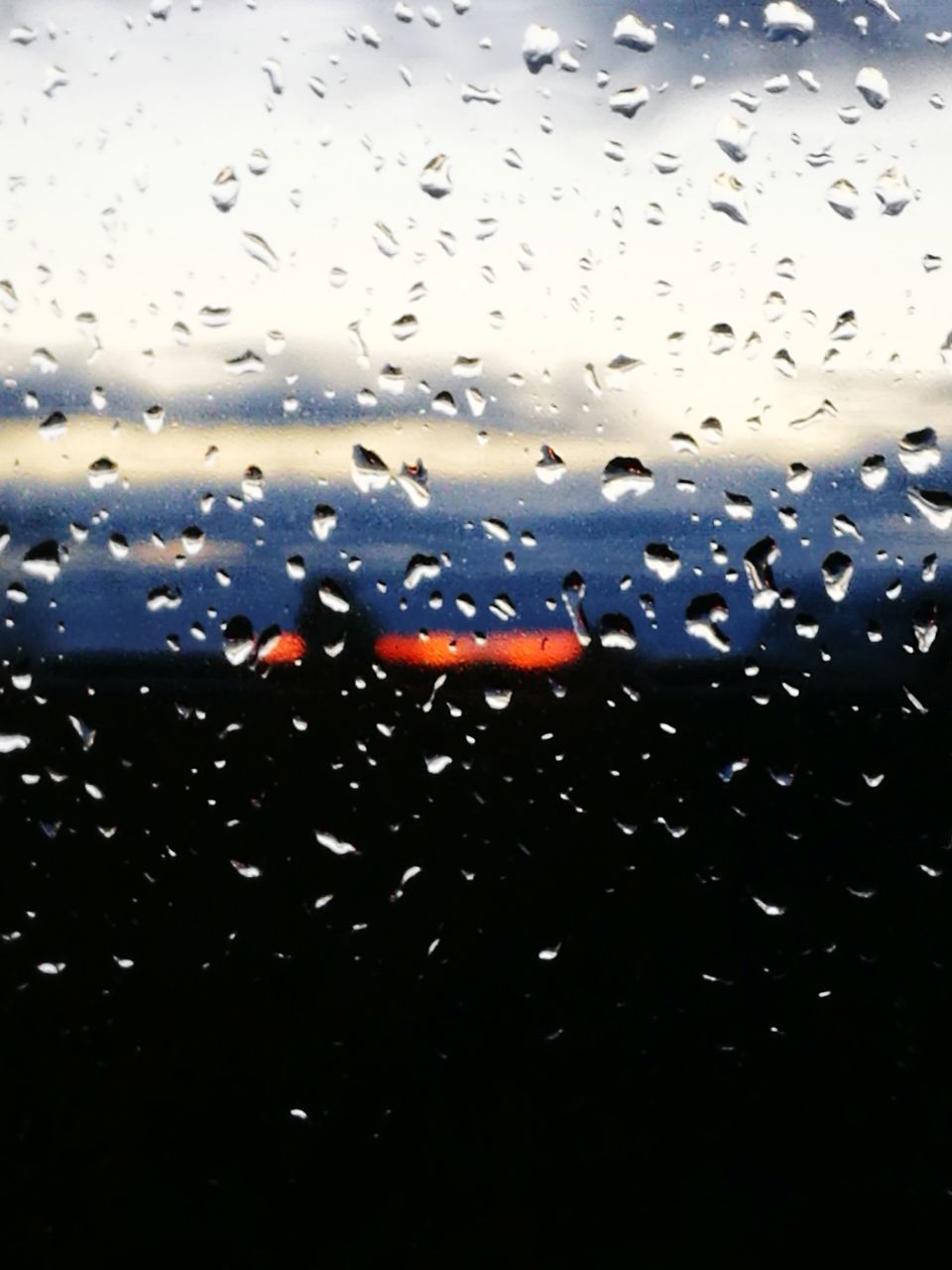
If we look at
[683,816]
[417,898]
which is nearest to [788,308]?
[683,816]

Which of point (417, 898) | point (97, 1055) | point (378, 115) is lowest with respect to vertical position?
point (97, 1055)

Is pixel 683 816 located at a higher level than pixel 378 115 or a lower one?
lower

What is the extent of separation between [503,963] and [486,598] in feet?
0.86

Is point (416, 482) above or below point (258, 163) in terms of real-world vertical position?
below

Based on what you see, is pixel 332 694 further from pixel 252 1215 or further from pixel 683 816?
pixel 252 1215

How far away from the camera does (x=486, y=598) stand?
75 cm

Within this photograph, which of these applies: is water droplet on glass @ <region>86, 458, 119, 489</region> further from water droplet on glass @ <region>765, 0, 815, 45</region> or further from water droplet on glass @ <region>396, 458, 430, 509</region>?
water droplet on glass @ <region>765, 0, 815, 45</region>

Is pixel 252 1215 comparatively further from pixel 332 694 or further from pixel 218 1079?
pixel 332 694

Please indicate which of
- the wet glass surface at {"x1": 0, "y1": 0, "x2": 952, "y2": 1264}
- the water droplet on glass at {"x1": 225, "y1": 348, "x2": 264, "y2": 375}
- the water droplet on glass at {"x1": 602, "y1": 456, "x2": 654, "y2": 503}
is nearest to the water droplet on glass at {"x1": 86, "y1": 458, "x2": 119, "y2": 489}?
the wet glass surface at {"x1": 0, "y1": 0, "x2": 952, "y2": 1264}

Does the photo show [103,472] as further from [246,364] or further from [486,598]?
[486,598]

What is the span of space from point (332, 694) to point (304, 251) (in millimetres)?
320

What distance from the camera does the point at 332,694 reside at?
30.0 inches

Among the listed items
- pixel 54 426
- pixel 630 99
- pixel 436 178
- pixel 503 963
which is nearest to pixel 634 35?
pixel 630 99

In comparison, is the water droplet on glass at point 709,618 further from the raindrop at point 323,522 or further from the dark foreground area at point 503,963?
the raindrop at point 323,522
